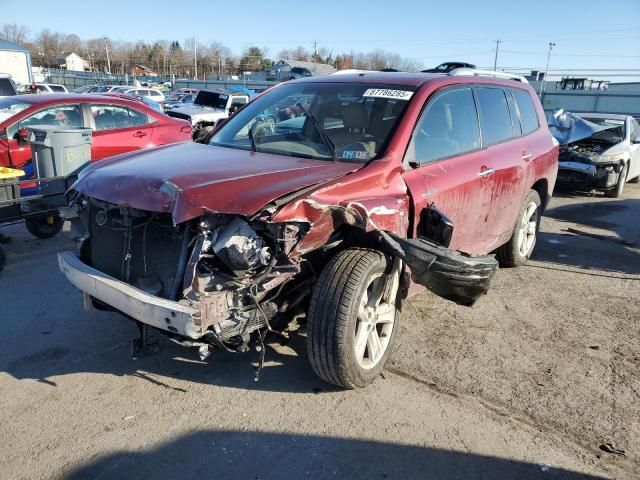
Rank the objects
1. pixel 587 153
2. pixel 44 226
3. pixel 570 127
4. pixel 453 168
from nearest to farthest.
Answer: pixel 453 168
pixel 44 226
pixel 587 153
pixel 570 127

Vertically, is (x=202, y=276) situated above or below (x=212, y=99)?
below

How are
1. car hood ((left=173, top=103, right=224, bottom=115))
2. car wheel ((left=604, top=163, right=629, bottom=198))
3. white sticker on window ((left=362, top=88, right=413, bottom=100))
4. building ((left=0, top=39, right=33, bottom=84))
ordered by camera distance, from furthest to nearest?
building ((left=0, top=39, right=33, bottom=84)), car hood ((left=173, top=103, right=224, bottom=115)), car wheel ((left=604, top=163, right=629, bottom=198)), white sticker on window ((left=362, top=88, right=413, bottom=100))

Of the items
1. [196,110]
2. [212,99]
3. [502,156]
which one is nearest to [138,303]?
[502,156]

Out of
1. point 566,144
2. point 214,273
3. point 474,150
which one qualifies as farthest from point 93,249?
point 566,144

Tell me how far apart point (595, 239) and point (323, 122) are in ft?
16.8

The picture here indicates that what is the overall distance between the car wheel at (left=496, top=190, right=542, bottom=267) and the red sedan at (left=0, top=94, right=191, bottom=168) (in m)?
5.63

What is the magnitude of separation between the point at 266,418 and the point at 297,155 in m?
1.80

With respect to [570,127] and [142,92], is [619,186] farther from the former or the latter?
[142,92]

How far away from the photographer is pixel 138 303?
2.85 metres

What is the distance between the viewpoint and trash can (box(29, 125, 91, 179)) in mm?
5980

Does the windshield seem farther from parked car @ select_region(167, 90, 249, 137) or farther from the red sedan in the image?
parked car @ select_region(167, 90, 249, 137)

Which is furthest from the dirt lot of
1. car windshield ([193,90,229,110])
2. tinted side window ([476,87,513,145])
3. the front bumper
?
car windshield ([193,90,229,110])

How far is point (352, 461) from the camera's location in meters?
2.74

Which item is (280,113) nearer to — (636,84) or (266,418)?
(266,418)
